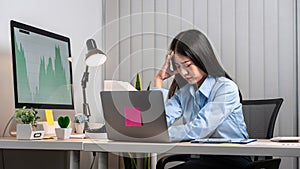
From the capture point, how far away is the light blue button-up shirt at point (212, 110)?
209 centimetres

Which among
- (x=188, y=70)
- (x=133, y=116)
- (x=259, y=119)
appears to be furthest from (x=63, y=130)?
(x=259, y=119)

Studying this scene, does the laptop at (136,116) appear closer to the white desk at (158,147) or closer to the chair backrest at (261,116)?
the white desk at (158,147)

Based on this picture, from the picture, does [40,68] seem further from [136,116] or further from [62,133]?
[136,116]

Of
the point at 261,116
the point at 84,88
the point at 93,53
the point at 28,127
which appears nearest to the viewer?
the point at 28,127

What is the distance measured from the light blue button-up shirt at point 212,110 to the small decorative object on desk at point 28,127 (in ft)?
1.85

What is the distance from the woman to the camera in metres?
2.17

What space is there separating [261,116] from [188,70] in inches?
24.7

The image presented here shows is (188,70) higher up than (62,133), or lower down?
→ higher up

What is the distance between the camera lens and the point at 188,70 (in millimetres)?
2314

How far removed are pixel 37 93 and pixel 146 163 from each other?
3.91ft

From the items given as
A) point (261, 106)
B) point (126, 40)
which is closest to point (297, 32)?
point (261, 106)

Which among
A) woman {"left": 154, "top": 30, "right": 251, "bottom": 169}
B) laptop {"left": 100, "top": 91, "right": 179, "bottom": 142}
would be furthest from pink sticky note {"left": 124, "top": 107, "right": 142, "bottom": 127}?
woman {"left": 154, "top": 30, "right": 251, "bottom": 169}

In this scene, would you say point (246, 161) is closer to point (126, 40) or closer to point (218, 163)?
point (218, 163)

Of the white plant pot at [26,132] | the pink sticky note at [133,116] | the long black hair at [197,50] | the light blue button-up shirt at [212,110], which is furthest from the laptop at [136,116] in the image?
the long black hair at [197,50]
